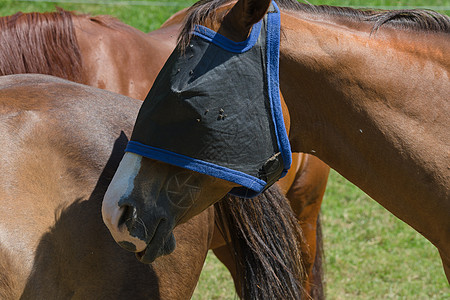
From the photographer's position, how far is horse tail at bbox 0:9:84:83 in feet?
8.63

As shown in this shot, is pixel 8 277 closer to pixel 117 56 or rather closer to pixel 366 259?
pixel 117 56

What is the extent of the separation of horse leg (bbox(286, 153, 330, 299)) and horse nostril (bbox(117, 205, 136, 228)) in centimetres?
177

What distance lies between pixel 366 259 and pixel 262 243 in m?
2.81

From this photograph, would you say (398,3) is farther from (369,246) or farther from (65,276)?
(65,276)

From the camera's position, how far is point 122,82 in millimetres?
2920

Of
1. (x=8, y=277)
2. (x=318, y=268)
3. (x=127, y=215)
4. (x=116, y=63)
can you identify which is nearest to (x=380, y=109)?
(x=127, y=215)

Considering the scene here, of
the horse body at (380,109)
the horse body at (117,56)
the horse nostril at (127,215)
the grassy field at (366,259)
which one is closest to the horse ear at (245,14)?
the horse body at (380,109)

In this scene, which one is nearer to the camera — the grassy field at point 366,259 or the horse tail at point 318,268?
the horse tail at point 318,268

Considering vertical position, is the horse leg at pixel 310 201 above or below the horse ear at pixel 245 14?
below

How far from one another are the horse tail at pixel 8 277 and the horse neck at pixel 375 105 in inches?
33.0

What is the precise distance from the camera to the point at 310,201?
3350mm

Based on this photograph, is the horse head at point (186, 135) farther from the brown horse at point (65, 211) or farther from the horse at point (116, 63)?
the horse at point (116, 63)

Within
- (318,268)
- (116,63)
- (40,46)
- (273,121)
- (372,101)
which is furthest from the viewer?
(318,268)

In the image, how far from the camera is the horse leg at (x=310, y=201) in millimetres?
3232
